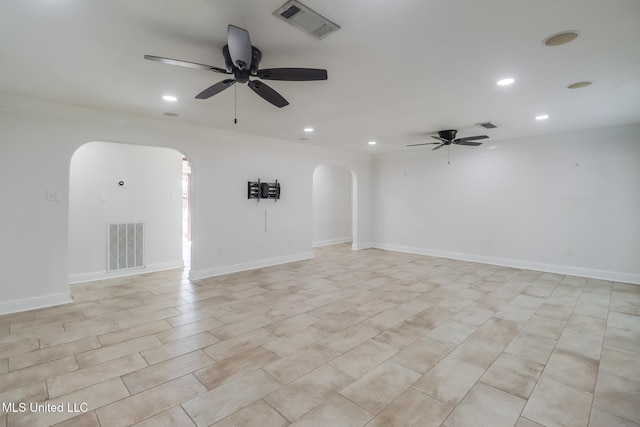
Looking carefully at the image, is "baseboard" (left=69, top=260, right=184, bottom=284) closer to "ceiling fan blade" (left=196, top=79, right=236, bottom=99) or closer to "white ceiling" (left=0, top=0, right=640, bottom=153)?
"white ceiling" (left=0, top=0, right=640, bottom=153)

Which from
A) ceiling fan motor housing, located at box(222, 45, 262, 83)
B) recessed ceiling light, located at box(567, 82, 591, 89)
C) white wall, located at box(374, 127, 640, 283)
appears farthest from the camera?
white wall, located at box(374, 127, 640, 283)

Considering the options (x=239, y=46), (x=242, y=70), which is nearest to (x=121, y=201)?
(x=242, y=70)

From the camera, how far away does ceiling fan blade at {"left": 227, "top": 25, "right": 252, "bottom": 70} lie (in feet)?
6.25

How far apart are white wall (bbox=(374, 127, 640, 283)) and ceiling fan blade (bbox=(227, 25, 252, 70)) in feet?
19.7

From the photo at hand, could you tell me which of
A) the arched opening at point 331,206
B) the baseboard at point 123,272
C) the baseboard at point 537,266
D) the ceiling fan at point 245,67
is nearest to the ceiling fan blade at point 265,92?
the ceiling fan at point 245,67

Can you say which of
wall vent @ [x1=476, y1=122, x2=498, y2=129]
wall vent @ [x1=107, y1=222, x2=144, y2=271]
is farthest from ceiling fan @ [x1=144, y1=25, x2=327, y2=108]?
wall vent @ [x1=107, y1=222, x2=144, y2=271]

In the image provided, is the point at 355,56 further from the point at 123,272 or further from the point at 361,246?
the point at 361,246

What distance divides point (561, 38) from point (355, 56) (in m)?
1.62

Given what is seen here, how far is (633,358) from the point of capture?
2678 mm

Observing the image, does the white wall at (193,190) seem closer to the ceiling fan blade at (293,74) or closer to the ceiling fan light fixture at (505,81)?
the ceiling fan blade at (293,74)

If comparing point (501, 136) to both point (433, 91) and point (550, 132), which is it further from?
point (433, 91)

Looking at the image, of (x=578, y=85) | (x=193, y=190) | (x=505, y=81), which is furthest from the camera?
(x=193, y=190)

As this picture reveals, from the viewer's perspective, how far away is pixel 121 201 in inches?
210

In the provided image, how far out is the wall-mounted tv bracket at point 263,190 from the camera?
587cm
